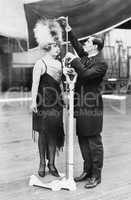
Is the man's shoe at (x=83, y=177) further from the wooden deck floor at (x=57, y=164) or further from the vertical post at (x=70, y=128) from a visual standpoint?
the vertical post at (x=70, y=128)

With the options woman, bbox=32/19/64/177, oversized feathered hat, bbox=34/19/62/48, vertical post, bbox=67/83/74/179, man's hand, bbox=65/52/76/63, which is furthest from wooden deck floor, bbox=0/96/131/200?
oversized feathered hat, bbox=34/19/62/48

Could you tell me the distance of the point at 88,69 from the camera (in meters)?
3.26

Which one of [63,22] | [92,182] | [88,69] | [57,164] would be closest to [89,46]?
[88,69]

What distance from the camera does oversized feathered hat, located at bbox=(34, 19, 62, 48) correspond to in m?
3.18

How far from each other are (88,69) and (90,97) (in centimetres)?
25

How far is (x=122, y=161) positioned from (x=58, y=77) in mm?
1466

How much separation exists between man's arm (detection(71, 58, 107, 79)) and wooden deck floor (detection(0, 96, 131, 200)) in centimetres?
100

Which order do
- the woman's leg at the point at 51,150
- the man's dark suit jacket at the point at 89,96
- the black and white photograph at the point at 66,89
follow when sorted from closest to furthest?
the black and white photograph at the point at 66,89 < the man's dark suit jacket at the point at 89,96 < the woman's leg at the point at 51,150

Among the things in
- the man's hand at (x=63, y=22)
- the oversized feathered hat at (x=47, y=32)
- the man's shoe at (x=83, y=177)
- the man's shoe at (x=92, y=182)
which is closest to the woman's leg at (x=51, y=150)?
the man's shoe at (x=83, y=177)

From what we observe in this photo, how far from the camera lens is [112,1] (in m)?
3.48

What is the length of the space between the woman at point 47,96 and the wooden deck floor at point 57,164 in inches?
16.5

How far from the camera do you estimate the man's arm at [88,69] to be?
323 cm

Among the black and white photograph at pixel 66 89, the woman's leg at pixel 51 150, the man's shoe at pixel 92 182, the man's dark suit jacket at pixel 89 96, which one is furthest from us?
the woman's leg at pixel 51 150

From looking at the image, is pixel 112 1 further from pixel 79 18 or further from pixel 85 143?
pixel 85 143
